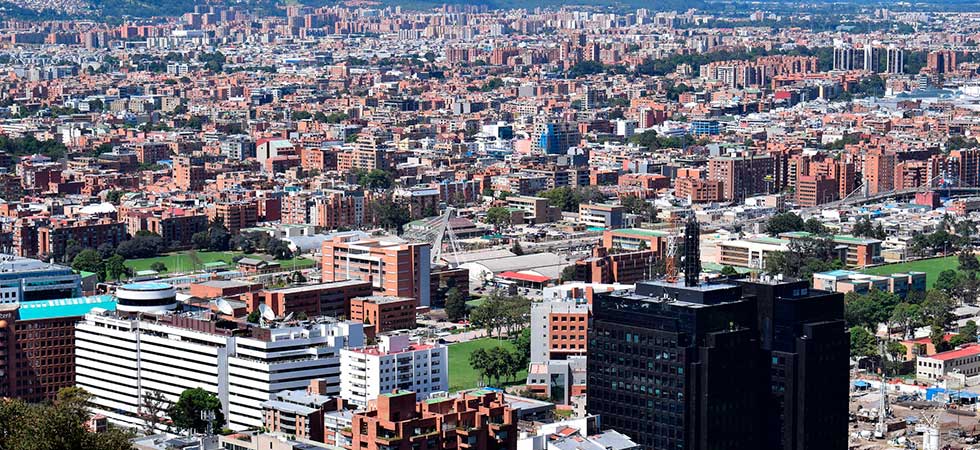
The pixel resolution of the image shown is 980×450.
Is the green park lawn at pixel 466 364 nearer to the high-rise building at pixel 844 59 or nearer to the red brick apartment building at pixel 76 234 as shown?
the red brick apartment building at pixel 76 234

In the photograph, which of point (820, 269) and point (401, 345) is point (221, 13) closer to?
point (820, 269)

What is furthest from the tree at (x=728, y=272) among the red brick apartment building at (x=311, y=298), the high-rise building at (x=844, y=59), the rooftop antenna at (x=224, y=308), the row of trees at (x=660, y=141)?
the high-rise building at (x=844, y=59)

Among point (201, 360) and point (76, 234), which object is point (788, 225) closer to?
point (76, 234)

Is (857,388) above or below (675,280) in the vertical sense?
below

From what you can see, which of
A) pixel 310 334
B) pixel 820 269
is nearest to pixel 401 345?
pixel 310 334

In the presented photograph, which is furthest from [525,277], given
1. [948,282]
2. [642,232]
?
[948,282]

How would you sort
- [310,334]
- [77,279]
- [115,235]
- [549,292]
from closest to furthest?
[310,334] < [77,279] < [549,292] < [115,235]
